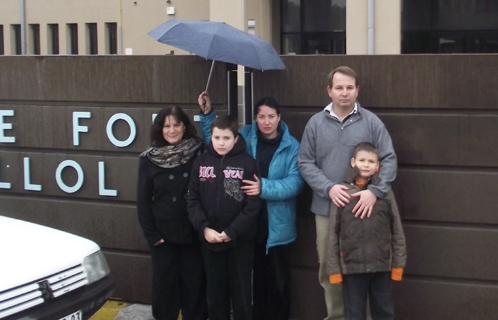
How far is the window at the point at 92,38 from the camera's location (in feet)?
68.0

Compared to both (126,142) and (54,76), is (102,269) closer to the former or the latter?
(126,142)

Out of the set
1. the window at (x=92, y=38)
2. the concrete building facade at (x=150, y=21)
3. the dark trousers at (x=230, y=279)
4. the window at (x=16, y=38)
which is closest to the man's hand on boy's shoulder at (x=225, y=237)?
the dark trousers at (x=230, y=279)

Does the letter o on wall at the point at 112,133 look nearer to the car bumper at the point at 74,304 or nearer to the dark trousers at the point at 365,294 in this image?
the car bumper at the point at 74,304

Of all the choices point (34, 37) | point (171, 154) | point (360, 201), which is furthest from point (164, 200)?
point (34, 37)

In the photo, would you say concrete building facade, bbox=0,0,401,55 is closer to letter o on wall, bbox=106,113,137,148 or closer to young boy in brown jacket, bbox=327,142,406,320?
letter o on wall, bbox=106,113,137,148

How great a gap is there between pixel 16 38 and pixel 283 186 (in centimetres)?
2052

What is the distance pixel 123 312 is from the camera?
204 inches

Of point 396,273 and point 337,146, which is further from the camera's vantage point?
point 337,146

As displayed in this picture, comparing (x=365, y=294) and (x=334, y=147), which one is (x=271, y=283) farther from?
(x=334, y=147)

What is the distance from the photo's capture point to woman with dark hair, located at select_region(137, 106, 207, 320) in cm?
438

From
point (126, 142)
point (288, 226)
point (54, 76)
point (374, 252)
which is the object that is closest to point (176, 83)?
point (126, 142)

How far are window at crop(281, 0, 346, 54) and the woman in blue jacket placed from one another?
1241 centimetres

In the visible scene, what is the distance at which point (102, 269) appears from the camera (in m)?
4.23

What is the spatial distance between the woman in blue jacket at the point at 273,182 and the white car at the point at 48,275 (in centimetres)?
113
